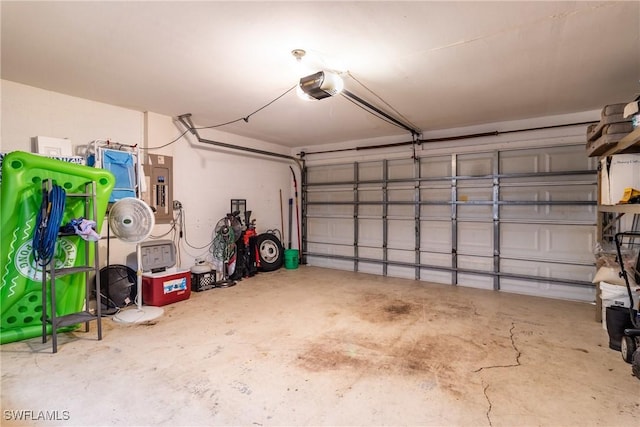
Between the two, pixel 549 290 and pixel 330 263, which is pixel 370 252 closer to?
pixel 330 263

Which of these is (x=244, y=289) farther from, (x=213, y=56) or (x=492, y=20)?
(x=492, y=20)

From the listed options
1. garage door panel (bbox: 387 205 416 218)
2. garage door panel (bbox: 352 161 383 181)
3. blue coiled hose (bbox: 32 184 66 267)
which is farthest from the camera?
garage door panel (bbox: 352 161 383 181)

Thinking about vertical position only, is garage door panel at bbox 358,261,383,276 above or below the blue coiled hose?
below

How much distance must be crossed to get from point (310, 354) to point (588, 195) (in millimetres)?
4626

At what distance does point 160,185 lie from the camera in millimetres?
4766

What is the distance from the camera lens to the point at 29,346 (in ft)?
9.64

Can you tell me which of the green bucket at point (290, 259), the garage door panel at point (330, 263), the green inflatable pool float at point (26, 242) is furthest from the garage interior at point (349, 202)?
the green bucket at point (290, 259)

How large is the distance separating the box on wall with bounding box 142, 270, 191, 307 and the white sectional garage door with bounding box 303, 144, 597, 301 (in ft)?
11.0

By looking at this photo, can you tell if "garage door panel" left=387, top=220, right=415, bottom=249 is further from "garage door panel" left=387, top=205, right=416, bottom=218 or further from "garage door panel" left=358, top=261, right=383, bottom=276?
"garage door panel" left=358, top=261, right=383, bottom=276

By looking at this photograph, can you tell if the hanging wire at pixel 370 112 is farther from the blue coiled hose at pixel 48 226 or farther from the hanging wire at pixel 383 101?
the blue coiled hose at pixel 48 226

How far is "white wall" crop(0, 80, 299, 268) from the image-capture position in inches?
139

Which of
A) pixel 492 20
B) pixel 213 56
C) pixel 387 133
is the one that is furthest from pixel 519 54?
pixel 387 133

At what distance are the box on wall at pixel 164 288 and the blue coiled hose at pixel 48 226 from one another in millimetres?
1445

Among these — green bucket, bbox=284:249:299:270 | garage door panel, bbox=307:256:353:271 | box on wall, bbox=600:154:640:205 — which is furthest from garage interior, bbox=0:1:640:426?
box on wall, bbox=600:154:640:205
